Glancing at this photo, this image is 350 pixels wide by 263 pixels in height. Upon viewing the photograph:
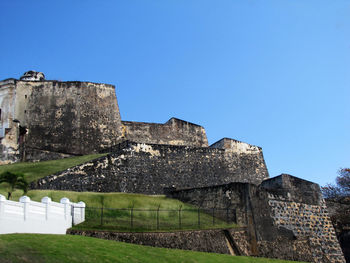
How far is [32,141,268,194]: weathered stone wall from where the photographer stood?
69.5 feet

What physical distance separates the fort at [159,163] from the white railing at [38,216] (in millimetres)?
2357

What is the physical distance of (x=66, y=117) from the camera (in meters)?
29.5

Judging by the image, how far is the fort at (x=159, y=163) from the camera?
2033 centimetres

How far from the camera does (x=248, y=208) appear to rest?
19.8 m

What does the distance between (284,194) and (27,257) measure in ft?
50.8

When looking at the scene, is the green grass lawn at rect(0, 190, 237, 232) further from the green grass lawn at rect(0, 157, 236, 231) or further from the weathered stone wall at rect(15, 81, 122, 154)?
the weathered stone wall at rect(15, 81, 122, 154)

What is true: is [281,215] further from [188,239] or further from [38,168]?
[38,168]

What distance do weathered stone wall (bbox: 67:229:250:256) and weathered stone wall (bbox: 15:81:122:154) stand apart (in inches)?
546

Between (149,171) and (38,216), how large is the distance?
442 inches

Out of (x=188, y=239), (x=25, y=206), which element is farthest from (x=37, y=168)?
(x=25, y=206)

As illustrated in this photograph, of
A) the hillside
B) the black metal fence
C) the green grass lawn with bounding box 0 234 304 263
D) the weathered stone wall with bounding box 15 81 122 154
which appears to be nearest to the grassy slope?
the hillside

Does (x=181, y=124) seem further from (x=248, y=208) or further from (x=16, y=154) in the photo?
(x=248, y=208)

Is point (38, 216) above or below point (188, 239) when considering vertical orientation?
above

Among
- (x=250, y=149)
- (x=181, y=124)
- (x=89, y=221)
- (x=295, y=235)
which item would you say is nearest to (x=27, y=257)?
(x=89, y=221)
